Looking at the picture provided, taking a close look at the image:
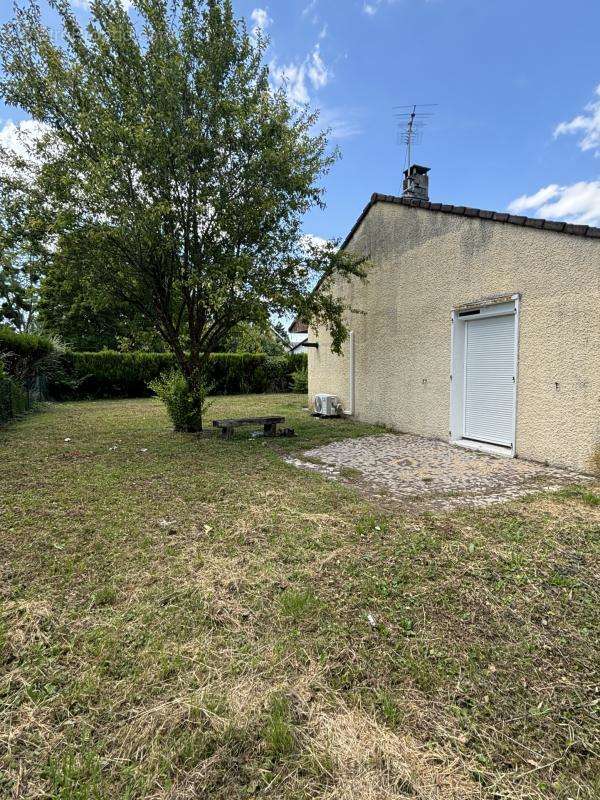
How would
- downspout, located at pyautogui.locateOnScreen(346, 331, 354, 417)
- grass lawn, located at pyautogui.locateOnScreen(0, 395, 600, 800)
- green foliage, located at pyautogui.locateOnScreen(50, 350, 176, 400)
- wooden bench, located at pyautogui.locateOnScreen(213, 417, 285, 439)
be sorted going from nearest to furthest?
grass lawn, located at pyautogui.locateOnScreen(0, 395, 600, 800) → wooden bench, located at pyautogui.locateOnScreen(213, 417, 285, 439) → downspout, located at pyautogui.locateOnScreen(346, 331, 354, 417) → green foliage, located at pyautogui.locateOnScreen(50, 350, 176, 400)

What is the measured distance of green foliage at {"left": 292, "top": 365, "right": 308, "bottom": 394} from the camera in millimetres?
21391

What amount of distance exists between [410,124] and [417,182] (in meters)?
1.75

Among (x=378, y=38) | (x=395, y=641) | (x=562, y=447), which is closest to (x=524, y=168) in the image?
(x=378, y=38)

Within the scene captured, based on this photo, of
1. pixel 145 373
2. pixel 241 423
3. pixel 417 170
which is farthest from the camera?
pixel 145 373

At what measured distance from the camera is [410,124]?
34.6ft

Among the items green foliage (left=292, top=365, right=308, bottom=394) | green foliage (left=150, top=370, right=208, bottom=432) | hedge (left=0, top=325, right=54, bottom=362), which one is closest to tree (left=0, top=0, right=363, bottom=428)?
green foliage (left=150, top=370, right=208, bottom=432)

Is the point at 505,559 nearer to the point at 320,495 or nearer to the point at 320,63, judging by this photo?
the point at 320,495

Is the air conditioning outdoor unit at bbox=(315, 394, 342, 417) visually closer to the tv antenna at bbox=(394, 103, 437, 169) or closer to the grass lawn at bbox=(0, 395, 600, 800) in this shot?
the tv antenna at bbox=(394, 103, 437, 169)

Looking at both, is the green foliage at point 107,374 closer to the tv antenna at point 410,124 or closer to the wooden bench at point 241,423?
the wooden bench at point 241,423

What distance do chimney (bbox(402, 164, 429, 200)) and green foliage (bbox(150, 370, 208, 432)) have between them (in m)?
6.93

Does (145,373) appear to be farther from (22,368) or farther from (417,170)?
(417,170)

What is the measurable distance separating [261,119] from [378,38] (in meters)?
4.56

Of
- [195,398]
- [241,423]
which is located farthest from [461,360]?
[195,398]

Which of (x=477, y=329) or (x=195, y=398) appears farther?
(x=195, y=398)
